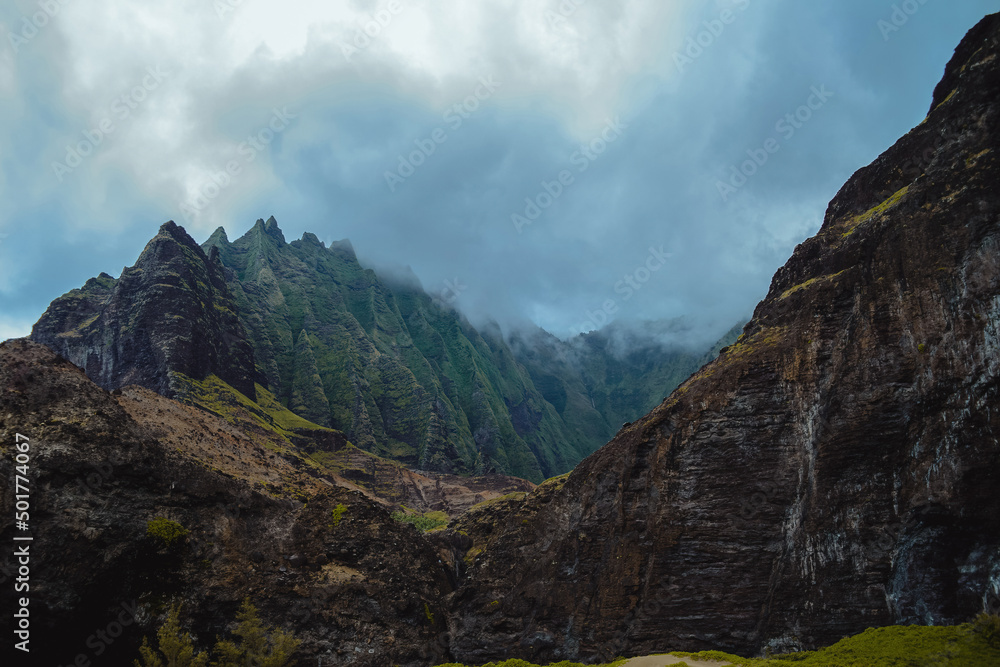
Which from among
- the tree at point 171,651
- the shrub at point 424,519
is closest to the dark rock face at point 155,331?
the shrub at point 424,519

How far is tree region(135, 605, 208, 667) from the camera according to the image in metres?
37.9

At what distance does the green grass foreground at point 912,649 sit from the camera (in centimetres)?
2869

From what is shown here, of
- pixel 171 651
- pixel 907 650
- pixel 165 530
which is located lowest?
pixel 171 651

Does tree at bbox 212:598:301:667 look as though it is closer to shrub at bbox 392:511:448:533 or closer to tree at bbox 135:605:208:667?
tree at bbox 135:605:208:667

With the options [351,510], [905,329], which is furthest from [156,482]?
[905,329]

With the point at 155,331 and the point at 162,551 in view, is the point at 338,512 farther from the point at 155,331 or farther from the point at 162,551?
the point at 155,331

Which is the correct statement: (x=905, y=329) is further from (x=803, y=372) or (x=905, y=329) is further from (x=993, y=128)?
(x=993, y=128)

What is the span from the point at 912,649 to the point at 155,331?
189 meters

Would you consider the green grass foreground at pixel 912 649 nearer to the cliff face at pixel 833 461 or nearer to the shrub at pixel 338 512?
the cliff face at pixel 833 461

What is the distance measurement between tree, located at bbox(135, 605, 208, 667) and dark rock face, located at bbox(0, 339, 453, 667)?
215 cm

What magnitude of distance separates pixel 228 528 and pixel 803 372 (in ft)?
166

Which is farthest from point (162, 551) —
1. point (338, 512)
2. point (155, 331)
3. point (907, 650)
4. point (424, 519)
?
point (155, 331)

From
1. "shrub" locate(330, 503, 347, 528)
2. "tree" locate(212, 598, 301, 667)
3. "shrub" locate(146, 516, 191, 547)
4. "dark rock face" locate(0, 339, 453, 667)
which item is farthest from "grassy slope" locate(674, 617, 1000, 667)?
"shrub" locate(146, 516, 191, 547)

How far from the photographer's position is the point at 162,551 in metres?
44.0
